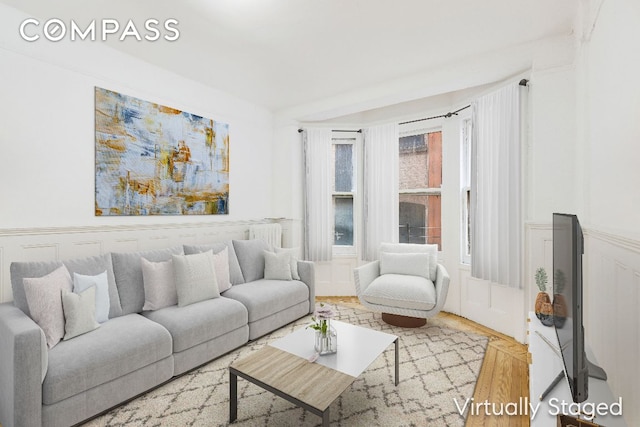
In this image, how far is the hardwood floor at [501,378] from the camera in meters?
1.97

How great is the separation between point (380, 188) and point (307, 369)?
3020mm

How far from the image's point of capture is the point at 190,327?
2439 millimetres

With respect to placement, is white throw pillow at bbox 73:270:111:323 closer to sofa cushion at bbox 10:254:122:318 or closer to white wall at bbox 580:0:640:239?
sofa cushion at bbox 10:254:122:318

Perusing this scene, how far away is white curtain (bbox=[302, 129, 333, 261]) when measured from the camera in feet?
15.4

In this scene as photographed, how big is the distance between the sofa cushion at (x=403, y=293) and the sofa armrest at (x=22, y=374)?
8.95ft

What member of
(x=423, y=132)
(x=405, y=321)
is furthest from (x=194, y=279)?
(x=423, y=132)

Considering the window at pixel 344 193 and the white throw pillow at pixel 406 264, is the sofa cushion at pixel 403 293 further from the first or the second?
the window at pixel 344 193

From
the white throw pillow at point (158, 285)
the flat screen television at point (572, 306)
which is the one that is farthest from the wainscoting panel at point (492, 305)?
the white throw pillow at point (158, 285)

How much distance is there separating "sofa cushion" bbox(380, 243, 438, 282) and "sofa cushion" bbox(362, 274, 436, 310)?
19cm

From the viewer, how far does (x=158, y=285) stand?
8.87 ft

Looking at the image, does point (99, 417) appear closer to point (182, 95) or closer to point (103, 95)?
point (103, 95)

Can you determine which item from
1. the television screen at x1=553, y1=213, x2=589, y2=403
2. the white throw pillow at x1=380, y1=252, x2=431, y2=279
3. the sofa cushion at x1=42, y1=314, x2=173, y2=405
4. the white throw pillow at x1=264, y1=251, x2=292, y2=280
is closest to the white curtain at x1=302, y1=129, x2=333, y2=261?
the white throw pillow at x1=264, y1=251, x2=292, y2=280

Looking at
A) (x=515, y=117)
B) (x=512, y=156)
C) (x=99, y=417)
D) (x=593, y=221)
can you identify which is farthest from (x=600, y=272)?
(x=99, y=417)

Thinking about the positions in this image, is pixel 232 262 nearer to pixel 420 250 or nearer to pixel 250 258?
pixel 250 258
